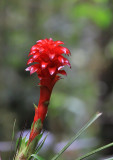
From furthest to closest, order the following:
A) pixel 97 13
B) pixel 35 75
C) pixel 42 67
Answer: pixel 35 75
pixel 97 13
pixel 42 67

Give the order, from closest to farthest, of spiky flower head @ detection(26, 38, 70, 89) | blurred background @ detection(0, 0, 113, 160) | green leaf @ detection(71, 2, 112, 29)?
spiky flower head @ detection(26, 38, 70, 89) < green leaf @ detection(71, 2, 112, 29) < blurred background @ detection(0, 0, 113, 160)

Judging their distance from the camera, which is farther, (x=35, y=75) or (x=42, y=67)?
(x=35, y=75)

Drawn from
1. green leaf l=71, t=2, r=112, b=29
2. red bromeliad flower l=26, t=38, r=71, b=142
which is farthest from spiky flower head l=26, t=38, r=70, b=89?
green leaf l=71, t=2, r=112, b=29

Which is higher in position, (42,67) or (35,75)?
(35,75)

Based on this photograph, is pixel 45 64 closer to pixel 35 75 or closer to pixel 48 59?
pixel 48 59

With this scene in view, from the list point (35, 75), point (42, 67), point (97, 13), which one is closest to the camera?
point (42, 67)

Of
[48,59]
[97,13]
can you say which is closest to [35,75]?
[97,13]

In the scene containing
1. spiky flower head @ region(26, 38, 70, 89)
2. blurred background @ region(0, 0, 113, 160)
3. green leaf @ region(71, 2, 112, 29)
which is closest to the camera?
spiky flower head @ region(26, 38, 70, 89)

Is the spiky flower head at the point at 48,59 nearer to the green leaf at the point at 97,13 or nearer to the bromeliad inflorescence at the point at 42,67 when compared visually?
the bromeliad inflorescence at the point at 42,67

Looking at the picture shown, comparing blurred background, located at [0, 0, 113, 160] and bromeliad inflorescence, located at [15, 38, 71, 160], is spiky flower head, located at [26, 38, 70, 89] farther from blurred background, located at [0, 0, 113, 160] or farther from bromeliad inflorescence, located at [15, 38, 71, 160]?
blurred background, located at [0, 0, 113, 160]
